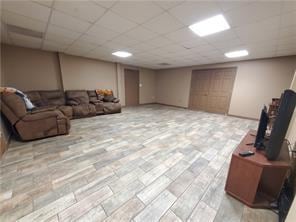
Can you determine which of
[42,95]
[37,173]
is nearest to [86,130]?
[37,173]

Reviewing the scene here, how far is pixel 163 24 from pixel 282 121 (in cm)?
225

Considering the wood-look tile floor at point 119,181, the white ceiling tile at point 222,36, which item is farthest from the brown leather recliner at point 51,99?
the white ceiling tile at point 222,36

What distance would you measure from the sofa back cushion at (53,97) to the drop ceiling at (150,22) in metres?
1.53

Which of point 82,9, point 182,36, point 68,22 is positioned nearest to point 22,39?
point 68,22

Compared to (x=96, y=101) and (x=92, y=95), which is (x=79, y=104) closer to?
(x=96, y=101)

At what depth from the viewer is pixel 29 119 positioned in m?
2.49

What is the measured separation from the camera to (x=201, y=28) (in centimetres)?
237

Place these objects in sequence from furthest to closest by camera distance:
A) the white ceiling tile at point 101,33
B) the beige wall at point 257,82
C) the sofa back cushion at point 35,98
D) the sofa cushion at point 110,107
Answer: the sofa cushion at point 110,107, the beige wall at point 257,82, the sofa back cushion at point 35,98, the white ceiling tile at point 101,33

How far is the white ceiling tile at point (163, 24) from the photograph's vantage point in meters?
2.05

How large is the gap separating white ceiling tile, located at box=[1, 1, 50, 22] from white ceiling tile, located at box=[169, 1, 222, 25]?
200cm

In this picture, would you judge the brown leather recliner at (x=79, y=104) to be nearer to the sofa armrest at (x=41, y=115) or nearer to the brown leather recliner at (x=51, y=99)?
the brown leather recliner at (x=51, y=99)

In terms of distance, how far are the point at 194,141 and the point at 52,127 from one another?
3.18 metres

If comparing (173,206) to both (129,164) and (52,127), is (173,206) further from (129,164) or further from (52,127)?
(52,127)

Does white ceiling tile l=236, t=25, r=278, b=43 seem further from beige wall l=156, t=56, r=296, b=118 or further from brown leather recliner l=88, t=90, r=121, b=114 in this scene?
brown leather recliner l=88, t=90, r=121, b=114
